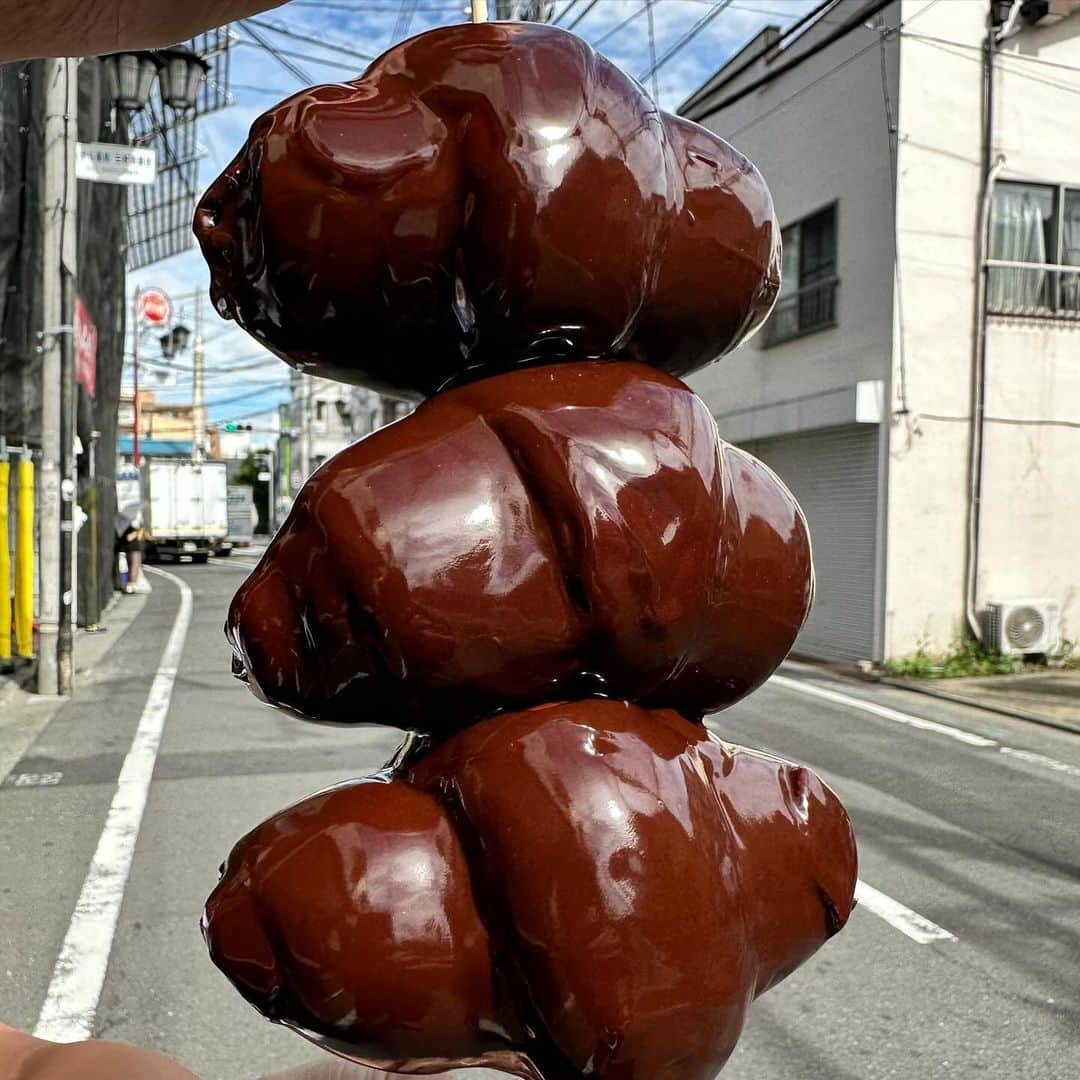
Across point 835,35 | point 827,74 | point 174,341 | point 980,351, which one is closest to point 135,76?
point 835,35

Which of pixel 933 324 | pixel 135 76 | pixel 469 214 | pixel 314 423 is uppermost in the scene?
pixel 135 76

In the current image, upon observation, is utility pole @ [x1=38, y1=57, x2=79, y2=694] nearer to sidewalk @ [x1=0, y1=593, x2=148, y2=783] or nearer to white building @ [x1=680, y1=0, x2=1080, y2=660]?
sidewalk @ [x1=0, y1=593, x2=148, y2=783]

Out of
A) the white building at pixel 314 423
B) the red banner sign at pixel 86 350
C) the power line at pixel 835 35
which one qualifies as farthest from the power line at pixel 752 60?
the white building at pixel 314 423

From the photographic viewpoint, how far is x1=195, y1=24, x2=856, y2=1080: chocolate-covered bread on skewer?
998mm

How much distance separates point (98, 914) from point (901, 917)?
326cm

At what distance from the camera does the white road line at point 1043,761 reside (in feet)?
22.8

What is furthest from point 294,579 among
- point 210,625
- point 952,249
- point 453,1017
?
point 210,625

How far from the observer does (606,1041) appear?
98 centimetres

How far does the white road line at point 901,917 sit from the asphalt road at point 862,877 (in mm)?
12

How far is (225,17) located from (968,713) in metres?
9.19

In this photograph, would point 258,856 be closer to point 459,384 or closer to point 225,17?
point 459,384

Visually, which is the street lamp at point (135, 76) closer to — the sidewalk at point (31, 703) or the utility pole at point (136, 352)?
the sidewalk at point (31, 703)

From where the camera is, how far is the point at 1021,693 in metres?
9.88

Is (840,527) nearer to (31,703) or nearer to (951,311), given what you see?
(951,311)
